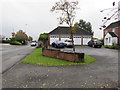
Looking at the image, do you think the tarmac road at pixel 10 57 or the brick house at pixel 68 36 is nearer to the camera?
the tarmac road at pixel 10 57

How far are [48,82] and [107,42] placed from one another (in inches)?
1133

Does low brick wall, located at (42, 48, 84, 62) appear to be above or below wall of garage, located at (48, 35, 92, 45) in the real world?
below

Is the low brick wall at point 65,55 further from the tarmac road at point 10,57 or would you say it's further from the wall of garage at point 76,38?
the wall of garage at point 76,38

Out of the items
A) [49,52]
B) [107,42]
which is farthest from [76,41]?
[49,52]

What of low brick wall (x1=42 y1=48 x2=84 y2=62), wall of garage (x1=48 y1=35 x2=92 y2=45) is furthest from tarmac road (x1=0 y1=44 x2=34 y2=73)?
wall of garage (x1=48 y1=35 x2=92 y2=45)

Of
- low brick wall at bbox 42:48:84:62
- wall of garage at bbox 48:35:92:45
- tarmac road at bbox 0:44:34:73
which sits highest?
wall of garage at bbox 48:35:92:45

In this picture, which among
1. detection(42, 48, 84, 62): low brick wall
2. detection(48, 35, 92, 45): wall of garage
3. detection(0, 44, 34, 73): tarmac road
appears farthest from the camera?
detection(48, 35, 92, 45): wall of garage

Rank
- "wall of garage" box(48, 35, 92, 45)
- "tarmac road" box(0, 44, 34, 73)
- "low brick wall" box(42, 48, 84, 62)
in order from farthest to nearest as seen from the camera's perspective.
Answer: "wall of garage" box(48, 35, 92, 45), "low brick wall" box(42, 48, 84, 62), "tarmac road" box(0, 44, 34, 73)

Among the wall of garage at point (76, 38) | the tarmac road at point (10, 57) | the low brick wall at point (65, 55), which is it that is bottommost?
the tarmac road at point (10, 57)

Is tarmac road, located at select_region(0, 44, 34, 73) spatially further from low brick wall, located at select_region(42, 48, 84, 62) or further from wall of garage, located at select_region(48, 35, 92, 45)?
wall of garage, located at select_region(48, 35, 92, 45)

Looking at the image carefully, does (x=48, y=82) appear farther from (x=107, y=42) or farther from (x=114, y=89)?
(x=107, y=42)

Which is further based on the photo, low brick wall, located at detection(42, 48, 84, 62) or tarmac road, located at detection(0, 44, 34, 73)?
low brick wall, located at detection(42, 48, 84, 62)

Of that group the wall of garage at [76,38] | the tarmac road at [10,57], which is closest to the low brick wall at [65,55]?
the tarmac road at [10,57]

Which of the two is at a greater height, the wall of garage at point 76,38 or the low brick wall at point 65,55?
the wall of garage at point 76,38
